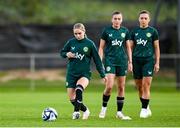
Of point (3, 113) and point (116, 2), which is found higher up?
point (116, 2)

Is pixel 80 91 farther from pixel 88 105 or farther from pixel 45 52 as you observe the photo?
pixel 45 52

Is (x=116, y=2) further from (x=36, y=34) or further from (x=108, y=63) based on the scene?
(x=108, y=63)

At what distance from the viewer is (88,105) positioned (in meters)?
20.8

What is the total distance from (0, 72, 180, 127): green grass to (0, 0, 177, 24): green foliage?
20.9 feet

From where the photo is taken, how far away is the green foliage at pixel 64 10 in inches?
1478

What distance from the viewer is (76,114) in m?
15.6

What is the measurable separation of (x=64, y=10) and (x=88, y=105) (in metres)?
19.3

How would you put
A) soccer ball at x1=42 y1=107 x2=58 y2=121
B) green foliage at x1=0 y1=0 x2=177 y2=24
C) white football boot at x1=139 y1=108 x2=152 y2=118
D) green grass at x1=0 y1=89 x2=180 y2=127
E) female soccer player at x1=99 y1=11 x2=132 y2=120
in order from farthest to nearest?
green foliage at x1=0 y1=0 x2=177 y2=24 → white football boot at x1=139 y1=108 x2=152 y2=118 → female soccer player at x1=99 y1=11 x2=132 y2=120 → soccer ball at x1=42 y1=107 x2=58 y2=121 → green grass at x1=0 y1=89 x2=180 y2=127

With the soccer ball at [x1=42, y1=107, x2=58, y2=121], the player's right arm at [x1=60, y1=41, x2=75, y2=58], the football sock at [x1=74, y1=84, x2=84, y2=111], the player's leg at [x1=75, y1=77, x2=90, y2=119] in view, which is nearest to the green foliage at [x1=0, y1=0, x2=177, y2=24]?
the player's right arm at [x1=60, y1=41, x2=75, y2=58]

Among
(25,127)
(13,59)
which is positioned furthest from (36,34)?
(25,127)

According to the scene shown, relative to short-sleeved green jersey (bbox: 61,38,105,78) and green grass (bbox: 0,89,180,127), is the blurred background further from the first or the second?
short-sleeved green jersey (bbox: 61,38,105,78)

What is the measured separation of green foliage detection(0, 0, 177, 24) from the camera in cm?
3753

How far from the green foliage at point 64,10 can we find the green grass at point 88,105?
20.9 ft

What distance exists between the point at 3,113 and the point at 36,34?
576 inches
